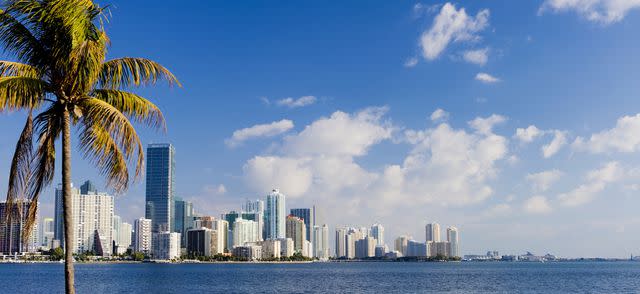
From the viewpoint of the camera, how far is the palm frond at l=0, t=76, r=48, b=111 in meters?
12.4

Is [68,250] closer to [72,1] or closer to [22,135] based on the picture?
[22,135]

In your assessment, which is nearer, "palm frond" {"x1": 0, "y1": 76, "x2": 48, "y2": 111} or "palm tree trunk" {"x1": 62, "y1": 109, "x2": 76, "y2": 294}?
"palm frond" {"x1": 0, "y1": 76, "x2": 48, "y2": 111}

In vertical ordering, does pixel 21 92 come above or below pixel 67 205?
above

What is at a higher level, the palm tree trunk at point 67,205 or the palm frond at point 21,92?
the palm frond at point 21,92

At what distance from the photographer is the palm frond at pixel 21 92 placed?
1239 cm

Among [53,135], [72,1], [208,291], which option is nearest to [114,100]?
[53,135]

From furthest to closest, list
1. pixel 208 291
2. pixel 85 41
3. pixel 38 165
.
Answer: pixel 208 291 → pixel 38 165 → pixel 85 41

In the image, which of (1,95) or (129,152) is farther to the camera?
(129,152)

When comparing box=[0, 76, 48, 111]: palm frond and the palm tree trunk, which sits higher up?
box=[0, 76, 48, 111]: palm frond

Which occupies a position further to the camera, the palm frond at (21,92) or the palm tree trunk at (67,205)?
the palm tree trunk at (67,205)

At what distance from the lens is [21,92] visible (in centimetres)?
1277

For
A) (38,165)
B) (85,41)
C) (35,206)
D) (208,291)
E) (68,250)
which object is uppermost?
(85,41)

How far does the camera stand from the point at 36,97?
1311 cm

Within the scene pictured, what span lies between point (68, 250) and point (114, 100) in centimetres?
353
